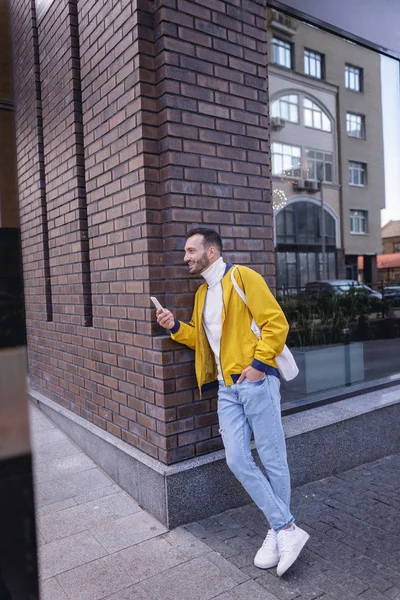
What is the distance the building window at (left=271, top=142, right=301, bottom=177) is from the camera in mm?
25234

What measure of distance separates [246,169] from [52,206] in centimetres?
220

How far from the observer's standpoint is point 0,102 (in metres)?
5.39

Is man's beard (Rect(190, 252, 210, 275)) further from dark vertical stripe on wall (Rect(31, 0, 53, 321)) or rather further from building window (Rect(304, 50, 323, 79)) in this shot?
building window (Rect(304, 50, 323, 79))

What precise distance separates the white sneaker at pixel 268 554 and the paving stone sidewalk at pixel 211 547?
0.04 m

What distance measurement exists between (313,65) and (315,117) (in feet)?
20.6

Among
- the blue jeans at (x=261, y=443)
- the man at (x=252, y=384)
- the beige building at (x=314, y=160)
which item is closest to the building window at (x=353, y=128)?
the beige building at (x=314, y=160)

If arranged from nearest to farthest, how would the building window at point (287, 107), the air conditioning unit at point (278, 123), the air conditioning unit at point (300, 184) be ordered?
1. the building window at point (287, 107)
2. the air conditioning unit at point (278, 123)
3. the air conditioning unit at point (300, 184)

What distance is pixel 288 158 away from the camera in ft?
86.9

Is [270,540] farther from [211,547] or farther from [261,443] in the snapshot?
→ [261,443]

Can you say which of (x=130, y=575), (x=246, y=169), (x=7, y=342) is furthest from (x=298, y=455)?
(x=7, y=342)

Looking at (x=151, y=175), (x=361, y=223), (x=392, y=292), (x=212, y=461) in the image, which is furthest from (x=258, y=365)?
(x=361, y=223)

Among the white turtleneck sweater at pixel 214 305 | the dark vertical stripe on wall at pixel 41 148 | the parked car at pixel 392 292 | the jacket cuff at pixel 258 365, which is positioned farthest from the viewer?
the parked car at pixel 392 292

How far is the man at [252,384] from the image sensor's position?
269 cm

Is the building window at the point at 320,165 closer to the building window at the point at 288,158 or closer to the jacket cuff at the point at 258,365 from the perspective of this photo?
the building window at the point at 288,158
